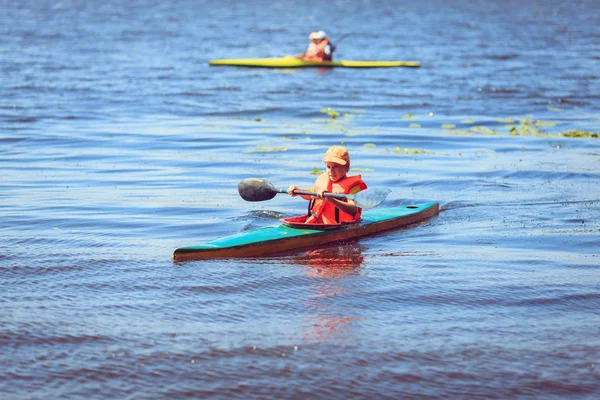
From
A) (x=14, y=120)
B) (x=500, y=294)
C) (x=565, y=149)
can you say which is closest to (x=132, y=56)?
(x=14, y=120)

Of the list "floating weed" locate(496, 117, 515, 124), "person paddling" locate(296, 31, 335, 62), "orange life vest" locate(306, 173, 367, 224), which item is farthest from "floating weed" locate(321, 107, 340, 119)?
"orange life vest" locate(306, 173, 367, 224)

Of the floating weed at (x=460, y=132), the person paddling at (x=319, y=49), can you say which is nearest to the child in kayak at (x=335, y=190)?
the floating weed at (x=460, y=132)

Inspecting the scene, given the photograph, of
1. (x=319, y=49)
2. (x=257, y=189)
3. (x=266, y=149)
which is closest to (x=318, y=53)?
(x=319, y=49)

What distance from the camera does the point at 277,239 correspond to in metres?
8.41

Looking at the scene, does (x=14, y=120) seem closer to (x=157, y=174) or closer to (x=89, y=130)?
(x=89, y=130)

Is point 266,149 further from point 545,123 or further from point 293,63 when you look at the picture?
point 293,63

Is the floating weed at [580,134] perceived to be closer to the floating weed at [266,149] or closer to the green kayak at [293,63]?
the floating weed at [266,149]

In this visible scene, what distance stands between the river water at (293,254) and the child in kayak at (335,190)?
1.21 ft

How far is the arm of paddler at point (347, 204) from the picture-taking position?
8.52m

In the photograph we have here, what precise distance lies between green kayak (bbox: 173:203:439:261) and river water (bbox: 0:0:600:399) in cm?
11

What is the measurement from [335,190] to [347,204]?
0.76 feet

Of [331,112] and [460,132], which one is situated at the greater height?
[331,112]

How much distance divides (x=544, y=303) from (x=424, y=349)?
1.43m

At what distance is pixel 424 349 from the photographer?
5953mm
